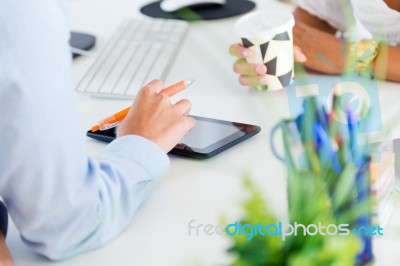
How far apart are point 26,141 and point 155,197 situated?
0.79 feet

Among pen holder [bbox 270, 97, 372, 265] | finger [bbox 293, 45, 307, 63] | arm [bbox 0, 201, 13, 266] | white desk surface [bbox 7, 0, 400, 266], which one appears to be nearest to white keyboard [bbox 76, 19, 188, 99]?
white desk surface [bbox 7, 0, 400, 266]

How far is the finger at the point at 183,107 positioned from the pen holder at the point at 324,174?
0.45 m

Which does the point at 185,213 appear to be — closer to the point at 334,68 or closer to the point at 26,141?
the point at 26,141

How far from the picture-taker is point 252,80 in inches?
46.7

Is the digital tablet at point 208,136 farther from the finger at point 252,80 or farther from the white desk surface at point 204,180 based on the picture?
the finger at point 252,80

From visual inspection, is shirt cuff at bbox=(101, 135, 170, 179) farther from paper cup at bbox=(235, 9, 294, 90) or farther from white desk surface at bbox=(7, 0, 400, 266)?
paper cup at bbox=(235, 9, 294, 90)

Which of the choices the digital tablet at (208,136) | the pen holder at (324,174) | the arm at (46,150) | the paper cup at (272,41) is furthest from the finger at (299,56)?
the pen holder at (324,174)

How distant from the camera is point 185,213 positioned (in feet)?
2.94

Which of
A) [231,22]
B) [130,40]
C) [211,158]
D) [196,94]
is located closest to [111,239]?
[211,158]

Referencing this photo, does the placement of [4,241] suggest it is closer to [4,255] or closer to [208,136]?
[4,255]

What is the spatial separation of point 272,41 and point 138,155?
1.09ft

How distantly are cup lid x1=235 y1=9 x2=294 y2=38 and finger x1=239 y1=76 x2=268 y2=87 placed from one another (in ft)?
0.23

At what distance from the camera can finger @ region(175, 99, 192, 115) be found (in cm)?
107

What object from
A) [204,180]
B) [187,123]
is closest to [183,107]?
[187,123]
